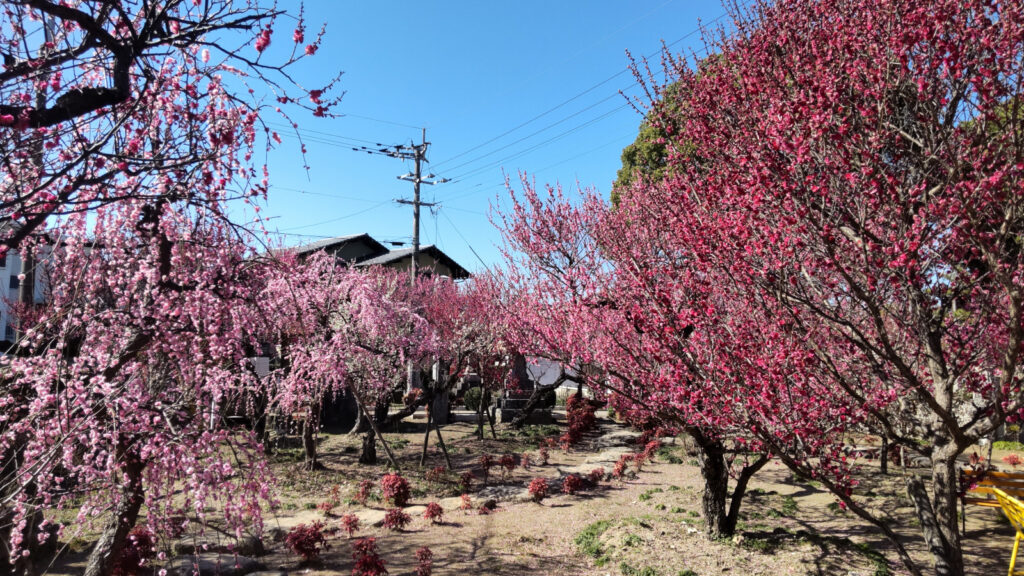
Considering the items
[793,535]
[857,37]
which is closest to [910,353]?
[857,37]

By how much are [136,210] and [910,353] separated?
767 cm

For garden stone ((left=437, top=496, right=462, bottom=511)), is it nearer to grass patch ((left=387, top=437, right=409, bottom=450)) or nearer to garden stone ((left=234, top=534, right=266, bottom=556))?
garden stone ((left=234, top=534, right=266, bottom=556))

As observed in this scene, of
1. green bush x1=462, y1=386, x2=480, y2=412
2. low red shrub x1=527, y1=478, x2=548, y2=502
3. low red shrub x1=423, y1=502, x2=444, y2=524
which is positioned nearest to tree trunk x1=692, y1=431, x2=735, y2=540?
low red shrub x1=527, y1=478, x2=548, y2=502

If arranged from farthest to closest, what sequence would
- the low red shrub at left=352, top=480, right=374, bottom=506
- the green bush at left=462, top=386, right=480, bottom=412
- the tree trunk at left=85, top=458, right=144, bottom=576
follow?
the green bush at left=462, top=386, right=480, bottom=412 → the low red shrub at left=352, top=480, right=374, bottom=506 → the tree trunk at left=85, top=458, right=144, bottom=576

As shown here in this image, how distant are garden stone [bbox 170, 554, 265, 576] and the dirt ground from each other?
316 millimetres

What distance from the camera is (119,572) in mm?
6406

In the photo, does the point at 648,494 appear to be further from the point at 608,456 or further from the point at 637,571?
the point at 608,456

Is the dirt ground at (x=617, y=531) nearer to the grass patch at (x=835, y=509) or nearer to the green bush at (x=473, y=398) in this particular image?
the grass patch at (x=835, y=509)

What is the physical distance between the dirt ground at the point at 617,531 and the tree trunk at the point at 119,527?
0.57m

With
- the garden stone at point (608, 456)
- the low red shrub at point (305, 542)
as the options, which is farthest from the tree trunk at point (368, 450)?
the low red shrub at point (305, 542)

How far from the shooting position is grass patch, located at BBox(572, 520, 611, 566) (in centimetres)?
718

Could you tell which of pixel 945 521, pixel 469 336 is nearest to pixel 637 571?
pixel 945 521

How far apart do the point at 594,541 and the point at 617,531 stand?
448 mm

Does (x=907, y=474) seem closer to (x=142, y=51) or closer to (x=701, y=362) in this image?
(x=701, y=362)
